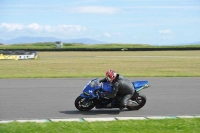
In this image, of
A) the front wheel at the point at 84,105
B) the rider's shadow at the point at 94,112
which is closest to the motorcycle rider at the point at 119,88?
the rider's shadow at the point at 94,112

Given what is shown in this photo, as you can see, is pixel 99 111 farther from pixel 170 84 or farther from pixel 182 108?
pixel 170 84

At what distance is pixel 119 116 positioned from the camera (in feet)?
34.8

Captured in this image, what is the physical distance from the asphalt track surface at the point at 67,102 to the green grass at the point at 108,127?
1.67 metres

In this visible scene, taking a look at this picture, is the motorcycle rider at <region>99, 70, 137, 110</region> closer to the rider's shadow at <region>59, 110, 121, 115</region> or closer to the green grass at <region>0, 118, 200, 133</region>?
the rider's shadow at <region>59, 110, 121, 115</region>

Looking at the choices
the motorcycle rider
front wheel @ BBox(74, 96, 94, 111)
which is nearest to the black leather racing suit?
the motorcycle rider

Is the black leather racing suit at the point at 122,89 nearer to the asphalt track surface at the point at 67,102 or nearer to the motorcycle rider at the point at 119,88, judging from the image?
the motorcycle rider at the point at 119,88

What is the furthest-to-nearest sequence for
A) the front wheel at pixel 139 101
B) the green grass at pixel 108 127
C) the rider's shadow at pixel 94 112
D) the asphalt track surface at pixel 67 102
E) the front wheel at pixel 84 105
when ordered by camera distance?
1. the front wheel at pixel 139 101
2. the front wheel at pixel 84 105
3. the rider's shadow at pixel 94 112
4. the asphalt track surface at pixel 67 102
5. the green grass at pixel 108 127

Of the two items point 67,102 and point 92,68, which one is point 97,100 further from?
point 92,68

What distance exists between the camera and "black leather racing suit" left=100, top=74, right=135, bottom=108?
11.0 m

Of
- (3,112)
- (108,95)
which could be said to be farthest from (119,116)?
(3,112)

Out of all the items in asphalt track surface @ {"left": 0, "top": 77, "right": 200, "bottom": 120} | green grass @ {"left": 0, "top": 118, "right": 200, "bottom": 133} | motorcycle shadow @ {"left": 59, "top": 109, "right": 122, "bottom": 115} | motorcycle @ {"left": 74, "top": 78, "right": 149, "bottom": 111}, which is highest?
motorcycle @ {"left": 74, "top": 78, "right": 149, "bottom": 111}

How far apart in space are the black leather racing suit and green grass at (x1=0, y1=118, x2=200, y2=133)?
6.94ft

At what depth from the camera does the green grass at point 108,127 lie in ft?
26.6

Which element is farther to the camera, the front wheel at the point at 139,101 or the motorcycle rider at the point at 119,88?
the front wheel at the point at 139,101
